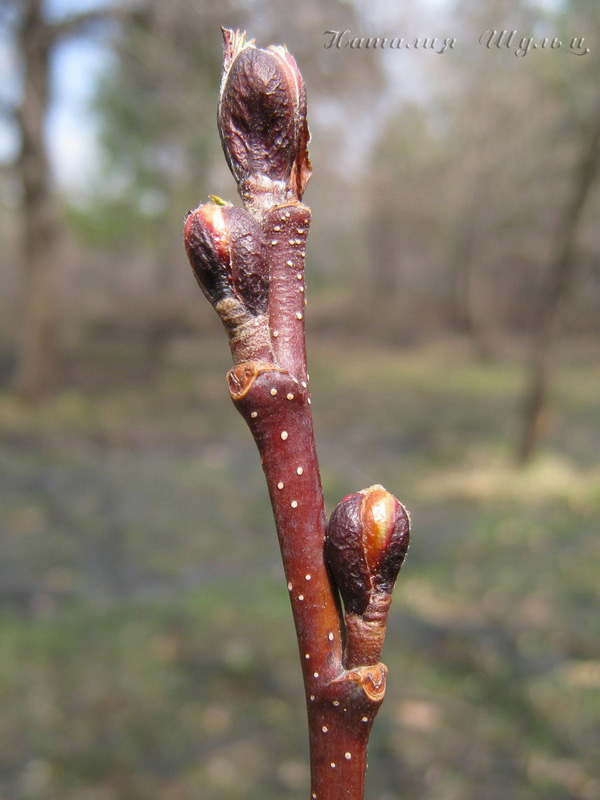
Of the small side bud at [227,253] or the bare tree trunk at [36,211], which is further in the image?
the bare tree trunk at [36,211]

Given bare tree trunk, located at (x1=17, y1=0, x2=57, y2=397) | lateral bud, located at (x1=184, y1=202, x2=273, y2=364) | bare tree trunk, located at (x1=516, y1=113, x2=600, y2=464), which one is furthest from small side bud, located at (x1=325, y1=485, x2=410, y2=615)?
bare tree trunk, located at (x1=17, y1=0, x2=57, y2=397)

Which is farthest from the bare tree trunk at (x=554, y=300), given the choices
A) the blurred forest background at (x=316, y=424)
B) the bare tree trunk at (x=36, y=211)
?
the bare tree trunk at (x=36, y=211)

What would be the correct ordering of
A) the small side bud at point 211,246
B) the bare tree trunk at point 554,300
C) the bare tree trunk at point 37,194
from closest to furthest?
1. the small side bud at point 211,246
2. the bare tree trunk at point 554,300
3. the bare tree trunk at point 37,194

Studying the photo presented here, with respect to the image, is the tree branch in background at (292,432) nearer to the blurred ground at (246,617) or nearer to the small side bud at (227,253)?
the small side bud at (227,253)

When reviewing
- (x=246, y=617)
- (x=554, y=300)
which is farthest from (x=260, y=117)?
(x=554, y=300)

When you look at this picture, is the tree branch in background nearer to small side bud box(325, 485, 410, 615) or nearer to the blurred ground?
small side bud box(325, 485, 410, 615)

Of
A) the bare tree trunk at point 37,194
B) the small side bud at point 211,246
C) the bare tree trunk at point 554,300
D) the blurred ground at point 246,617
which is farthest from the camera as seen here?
the bare tree trunk at point 37,194
